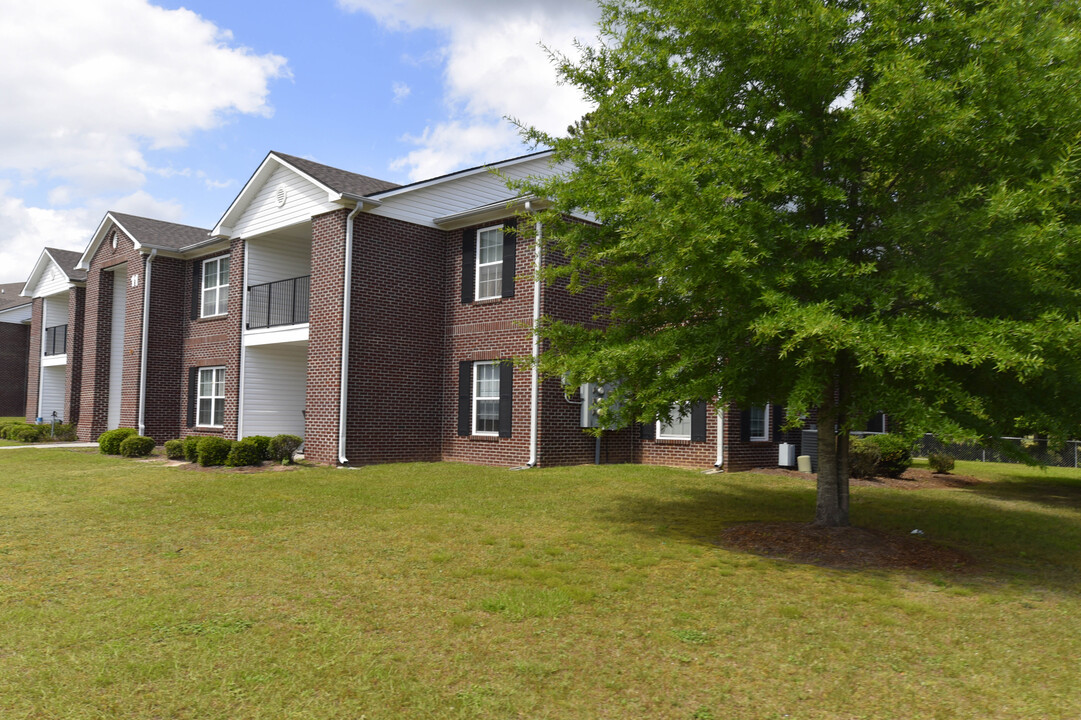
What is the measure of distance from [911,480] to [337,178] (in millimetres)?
15244

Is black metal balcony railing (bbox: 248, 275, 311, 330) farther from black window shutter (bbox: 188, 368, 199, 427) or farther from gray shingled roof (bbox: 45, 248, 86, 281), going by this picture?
gray shingled roof (bbox: 45, 248, 86, 281)

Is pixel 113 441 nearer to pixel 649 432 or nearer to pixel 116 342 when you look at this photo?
pixel 116 342

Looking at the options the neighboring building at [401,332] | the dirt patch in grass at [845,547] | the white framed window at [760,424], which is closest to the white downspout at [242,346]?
the neighboring building at [401,332]

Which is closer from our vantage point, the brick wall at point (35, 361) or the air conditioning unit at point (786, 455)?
the air conditioning unit at point (786, 455)

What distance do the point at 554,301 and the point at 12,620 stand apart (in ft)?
40.8

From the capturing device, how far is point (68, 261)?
30703mm

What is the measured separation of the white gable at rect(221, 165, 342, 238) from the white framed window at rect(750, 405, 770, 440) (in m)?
10.9

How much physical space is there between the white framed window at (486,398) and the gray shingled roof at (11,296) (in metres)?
31.2

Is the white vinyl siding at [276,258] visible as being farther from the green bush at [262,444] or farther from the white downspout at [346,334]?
the green bush at [262,444]

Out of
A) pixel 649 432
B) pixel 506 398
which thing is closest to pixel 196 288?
pixel 506 398

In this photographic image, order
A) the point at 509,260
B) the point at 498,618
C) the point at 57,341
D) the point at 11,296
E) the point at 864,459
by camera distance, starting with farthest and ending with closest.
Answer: the point at 11,296
the point at 57,341
the point at 509,260
the point at 864,459
the point at 498,618

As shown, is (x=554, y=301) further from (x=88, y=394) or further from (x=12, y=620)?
(x=88, y=394)

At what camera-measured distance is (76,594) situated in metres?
6.37

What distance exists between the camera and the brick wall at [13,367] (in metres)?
40.7
